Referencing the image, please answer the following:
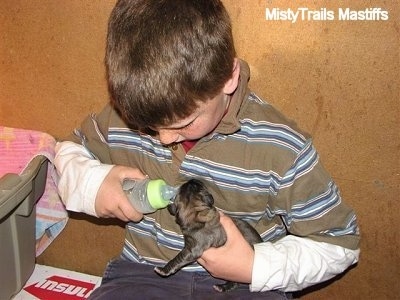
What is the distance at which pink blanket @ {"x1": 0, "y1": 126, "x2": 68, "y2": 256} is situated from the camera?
138 centimetres

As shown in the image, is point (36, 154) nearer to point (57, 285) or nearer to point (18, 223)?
point (18, 223)

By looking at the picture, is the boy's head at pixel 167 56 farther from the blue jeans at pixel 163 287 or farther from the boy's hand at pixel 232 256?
the blue jeans at pixel 163 287

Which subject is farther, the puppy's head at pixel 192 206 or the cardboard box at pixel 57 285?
the cardboard box at pixel 57 285

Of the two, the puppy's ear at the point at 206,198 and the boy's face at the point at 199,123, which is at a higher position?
the boy's face at the point at 199,123

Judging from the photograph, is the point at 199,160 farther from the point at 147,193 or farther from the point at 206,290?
the point at 206,290

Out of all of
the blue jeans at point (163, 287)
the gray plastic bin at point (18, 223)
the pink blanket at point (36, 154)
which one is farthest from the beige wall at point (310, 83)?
the blue jeans at point (163, 287)

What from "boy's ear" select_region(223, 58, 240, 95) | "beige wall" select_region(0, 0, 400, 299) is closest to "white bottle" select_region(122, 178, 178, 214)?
"boy's ear" select_region(223, 58, 240, 95)

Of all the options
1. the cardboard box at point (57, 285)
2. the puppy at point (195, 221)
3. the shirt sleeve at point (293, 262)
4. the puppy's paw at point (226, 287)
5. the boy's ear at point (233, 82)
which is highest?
the boy's ear at point (233, 82)

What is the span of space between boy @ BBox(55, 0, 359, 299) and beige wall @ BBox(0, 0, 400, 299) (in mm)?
140

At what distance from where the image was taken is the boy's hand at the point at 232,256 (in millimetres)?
1011

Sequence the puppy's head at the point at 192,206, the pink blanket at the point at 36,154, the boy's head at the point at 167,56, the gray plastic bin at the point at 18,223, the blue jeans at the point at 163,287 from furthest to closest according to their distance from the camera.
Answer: the pink blanket at the point at 36,154, the gray plastic bin at the point at 18,223, the blue jeans at the point at 163,287, the puppy's head at the point at 192,206, the boy's head at the point at 167,56

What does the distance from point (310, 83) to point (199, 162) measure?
0.30m

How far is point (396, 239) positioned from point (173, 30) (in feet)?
2.46

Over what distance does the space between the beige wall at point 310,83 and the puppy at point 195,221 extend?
1.09 feet
